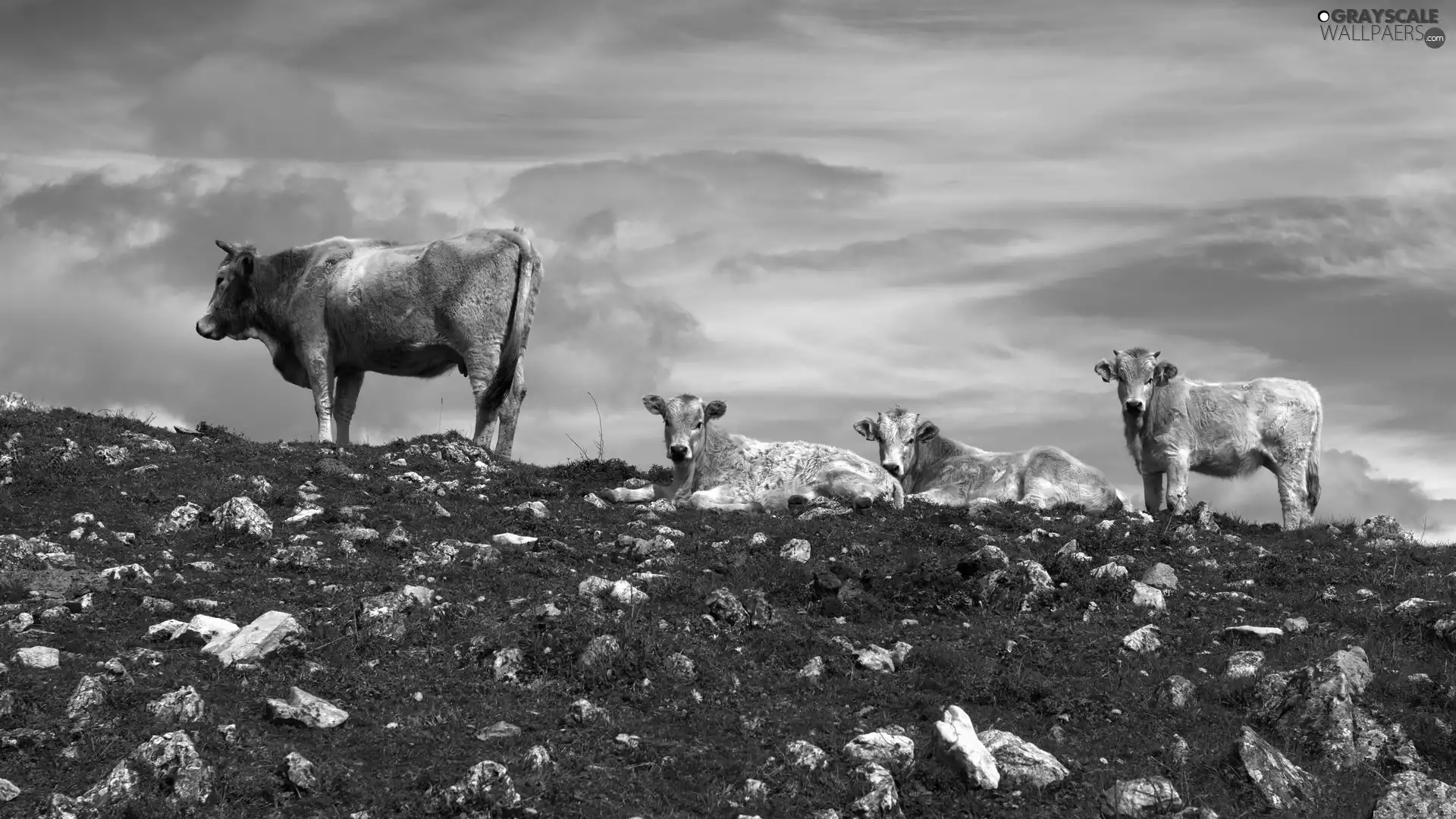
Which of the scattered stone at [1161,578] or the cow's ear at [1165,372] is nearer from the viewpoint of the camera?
the scattered stone at [1161,578]

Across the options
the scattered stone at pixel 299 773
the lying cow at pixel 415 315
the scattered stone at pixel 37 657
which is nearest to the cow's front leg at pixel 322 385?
the lying cow at pixel 415 315

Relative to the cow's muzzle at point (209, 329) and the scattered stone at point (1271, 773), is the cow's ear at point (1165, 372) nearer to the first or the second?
the scattered stone at point (1271, 773)

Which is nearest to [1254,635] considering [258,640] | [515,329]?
[258,640]

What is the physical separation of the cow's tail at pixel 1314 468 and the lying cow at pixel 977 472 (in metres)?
5.15

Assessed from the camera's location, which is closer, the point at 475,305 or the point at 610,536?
the point at 610,536

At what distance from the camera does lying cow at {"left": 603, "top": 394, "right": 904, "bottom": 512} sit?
21516mm

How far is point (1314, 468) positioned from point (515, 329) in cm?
1537

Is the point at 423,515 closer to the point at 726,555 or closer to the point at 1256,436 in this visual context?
the point at 726,555

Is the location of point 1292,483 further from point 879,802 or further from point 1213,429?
point 879,802

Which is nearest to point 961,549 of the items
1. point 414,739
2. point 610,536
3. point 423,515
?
point 610,536

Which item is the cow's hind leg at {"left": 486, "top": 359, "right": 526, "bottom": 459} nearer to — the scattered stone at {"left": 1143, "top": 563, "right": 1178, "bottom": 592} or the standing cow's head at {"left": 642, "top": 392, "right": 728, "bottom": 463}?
the standing cow's head at {"left": 642, "top": 392, "right": 728, "bottom": 463}

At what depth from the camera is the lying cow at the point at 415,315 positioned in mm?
25297

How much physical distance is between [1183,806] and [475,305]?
56.7 ft

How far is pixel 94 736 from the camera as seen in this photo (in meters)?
10.5
